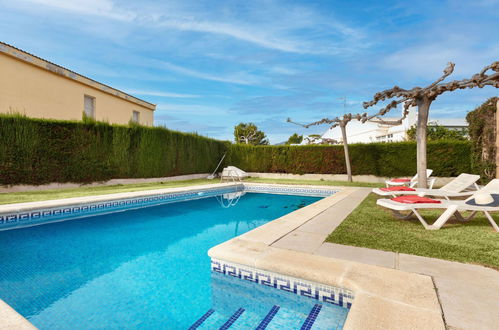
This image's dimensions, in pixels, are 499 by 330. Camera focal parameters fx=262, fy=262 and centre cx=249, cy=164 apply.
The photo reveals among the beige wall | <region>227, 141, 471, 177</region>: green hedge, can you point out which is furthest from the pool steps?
<region>227, 141, 471, 177</region>: green hedge

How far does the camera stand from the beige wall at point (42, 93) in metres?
10.5

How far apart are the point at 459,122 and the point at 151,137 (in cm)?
4209

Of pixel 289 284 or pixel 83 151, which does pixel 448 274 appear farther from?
pixel 83 151

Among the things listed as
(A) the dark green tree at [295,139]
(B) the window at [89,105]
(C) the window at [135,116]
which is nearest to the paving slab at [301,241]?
(B) the window at [89,105]

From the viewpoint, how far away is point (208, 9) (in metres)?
9.94

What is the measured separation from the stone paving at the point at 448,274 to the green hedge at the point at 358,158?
12.2 m

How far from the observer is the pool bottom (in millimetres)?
2445

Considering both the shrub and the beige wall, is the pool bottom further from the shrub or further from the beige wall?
the beige wall

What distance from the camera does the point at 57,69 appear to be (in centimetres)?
1248

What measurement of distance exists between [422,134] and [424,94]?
113cm

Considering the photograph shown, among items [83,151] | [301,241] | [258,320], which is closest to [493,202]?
[301,241]

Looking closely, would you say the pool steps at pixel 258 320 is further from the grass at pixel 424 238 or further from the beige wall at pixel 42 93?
the beige wall at pixel 42 93

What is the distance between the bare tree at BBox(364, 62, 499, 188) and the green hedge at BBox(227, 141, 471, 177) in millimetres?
6795

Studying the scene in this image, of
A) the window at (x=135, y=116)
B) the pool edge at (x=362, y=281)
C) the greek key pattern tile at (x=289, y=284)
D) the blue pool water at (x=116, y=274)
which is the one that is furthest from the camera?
the window at (x=135, y=116)
